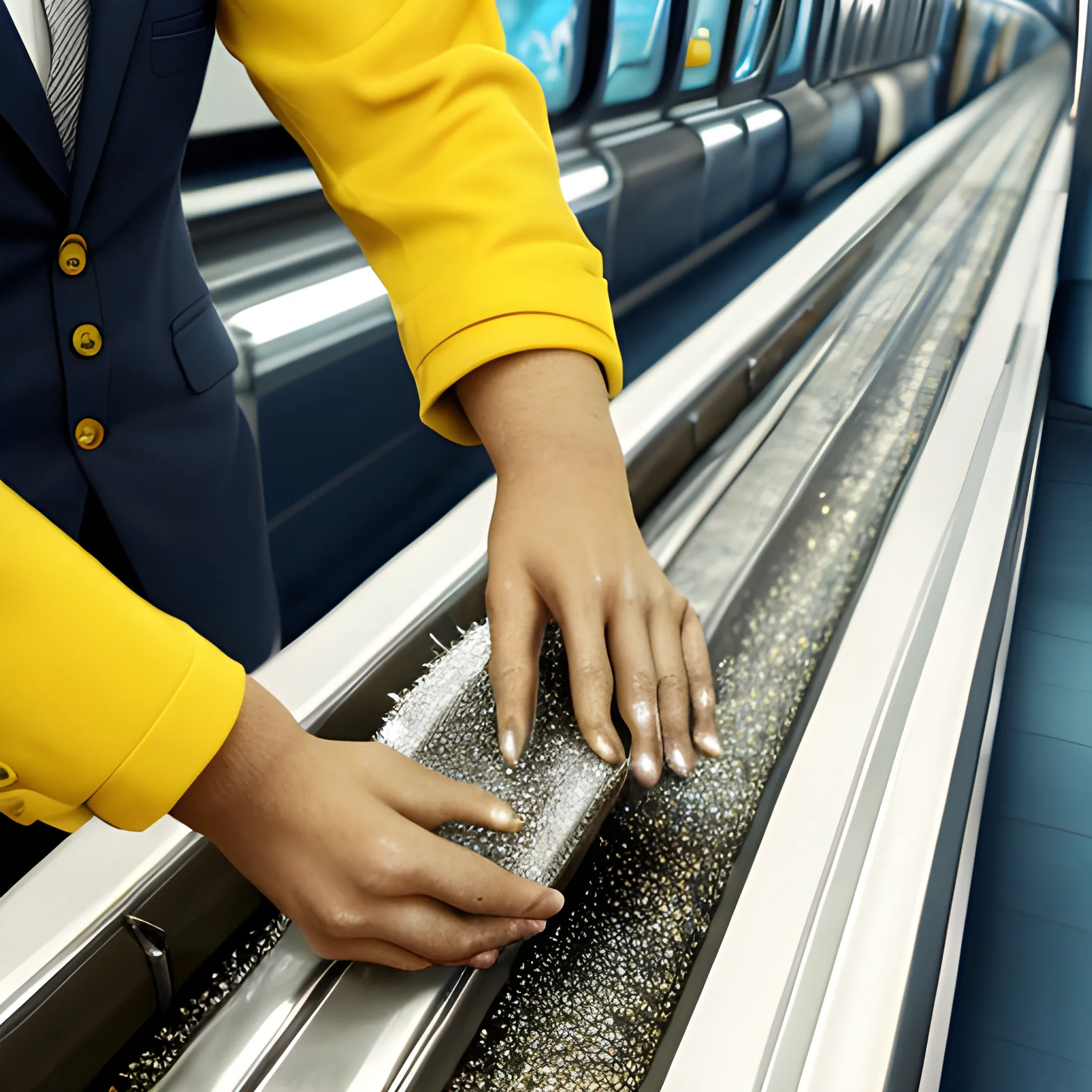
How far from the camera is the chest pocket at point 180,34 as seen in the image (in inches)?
24.6

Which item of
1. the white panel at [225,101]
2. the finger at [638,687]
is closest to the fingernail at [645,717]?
the finger at [638,687]

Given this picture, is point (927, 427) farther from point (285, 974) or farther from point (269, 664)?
point (285, 974)

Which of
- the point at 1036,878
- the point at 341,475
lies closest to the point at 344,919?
the point at 1036,878

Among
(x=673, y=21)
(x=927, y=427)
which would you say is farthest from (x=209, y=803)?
(x=673, y=21)

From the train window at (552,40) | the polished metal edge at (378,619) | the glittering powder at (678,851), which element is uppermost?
the train window at (552,40)

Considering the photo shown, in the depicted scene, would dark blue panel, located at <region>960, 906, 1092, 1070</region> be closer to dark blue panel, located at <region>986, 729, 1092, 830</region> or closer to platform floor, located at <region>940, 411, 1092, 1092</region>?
platform floor, located at <region>940, 411, 1092, 1092</region>

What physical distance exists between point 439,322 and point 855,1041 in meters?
0.54

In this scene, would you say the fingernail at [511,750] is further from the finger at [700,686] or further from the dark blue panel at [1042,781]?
the dark blue panel at [1042,781]

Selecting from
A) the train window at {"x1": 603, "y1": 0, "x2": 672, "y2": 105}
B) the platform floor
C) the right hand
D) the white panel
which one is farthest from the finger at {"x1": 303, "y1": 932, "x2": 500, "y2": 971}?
the train window at {"x1": 603, "y1": 0, "x2": 672, "y2": 105}

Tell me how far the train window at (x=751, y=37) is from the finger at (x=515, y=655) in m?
4.25

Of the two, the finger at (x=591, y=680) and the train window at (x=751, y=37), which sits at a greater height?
the train window at (x=751, y=37)

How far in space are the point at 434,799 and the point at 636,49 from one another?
3453 mm

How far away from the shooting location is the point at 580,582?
2.11ft

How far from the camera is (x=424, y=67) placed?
2.16 ft
